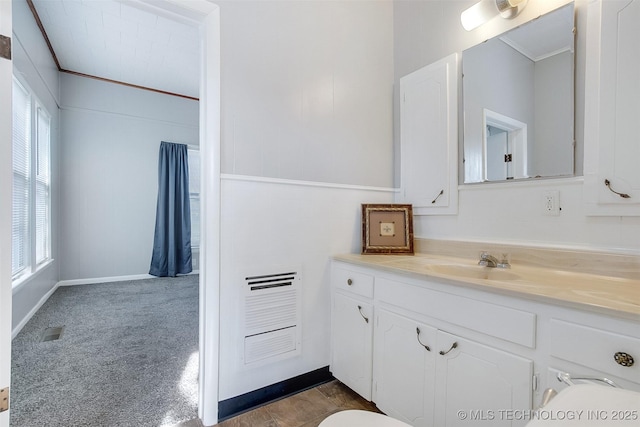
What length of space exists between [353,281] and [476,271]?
67cm

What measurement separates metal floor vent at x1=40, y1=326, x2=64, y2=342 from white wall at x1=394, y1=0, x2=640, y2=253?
312 cm

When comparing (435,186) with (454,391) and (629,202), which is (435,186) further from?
(454,391)

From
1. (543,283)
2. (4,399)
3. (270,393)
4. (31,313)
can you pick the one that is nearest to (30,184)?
(31,313)

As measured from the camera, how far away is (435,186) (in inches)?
78.7

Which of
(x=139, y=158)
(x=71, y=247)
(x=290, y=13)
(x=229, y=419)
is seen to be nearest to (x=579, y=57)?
(x=290, y=13)

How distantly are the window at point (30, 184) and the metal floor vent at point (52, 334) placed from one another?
A: 1.76 ft

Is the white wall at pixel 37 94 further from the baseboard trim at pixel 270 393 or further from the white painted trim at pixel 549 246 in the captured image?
the white painted trim at pixel 549 246

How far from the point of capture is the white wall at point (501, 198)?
136 cm

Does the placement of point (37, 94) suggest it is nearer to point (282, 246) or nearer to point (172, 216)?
point (172, 216)

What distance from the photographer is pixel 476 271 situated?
1568 millimetres

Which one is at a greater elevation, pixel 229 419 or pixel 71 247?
pixel 71 247

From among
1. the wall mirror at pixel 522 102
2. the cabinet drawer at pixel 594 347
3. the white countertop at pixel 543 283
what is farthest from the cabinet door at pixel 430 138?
the cabinet drawer at pixel 594 347

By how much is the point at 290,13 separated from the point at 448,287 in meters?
1.81

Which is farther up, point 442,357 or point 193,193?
point 193,193
